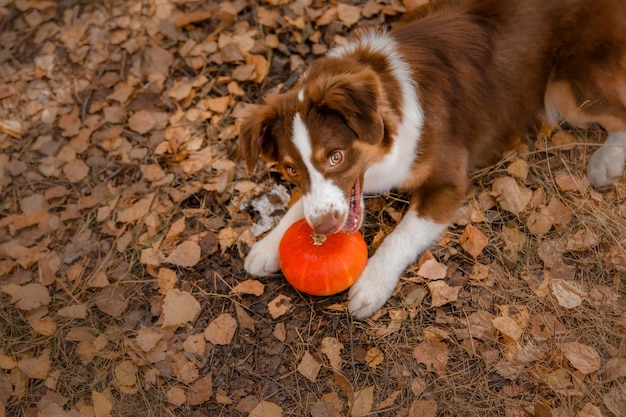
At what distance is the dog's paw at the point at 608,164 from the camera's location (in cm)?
361

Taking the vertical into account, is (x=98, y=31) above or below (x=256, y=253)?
above

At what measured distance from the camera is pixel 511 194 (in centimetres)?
368

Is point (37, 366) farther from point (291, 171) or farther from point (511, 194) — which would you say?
point (511, 194)

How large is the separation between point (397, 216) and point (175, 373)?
1.69 meters

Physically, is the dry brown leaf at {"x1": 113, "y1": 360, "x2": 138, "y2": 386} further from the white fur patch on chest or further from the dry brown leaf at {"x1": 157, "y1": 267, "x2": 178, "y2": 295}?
the white fur patch on chest

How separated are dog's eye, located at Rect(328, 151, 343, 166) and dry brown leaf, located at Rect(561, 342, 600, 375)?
1578 mm

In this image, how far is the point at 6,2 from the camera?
528 centimetres

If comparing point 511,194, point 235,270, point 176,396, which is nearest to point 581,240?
point 511,194

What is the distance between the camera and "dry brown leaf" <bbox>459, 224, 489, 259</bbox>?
3.51 metres

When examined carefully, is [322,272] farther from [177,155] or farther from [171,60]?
[171,60]

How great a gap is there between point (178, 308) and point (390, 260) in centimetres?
133

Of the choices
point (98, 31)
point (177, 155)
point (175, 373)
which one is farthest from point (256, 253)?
point (98, 31)

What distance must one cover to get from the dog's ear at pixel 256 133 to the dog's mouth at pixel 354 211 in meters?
0.50

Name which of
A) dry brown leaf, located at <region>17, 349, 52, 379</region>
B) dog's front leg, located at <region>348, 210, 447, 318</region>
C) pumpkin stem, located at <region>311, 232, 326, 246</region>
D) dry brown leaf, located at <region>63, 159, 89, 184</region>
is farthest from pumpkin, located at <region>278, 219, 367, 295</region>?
dry brown leaf, located at <region>63, 159, 89, 184</region>
